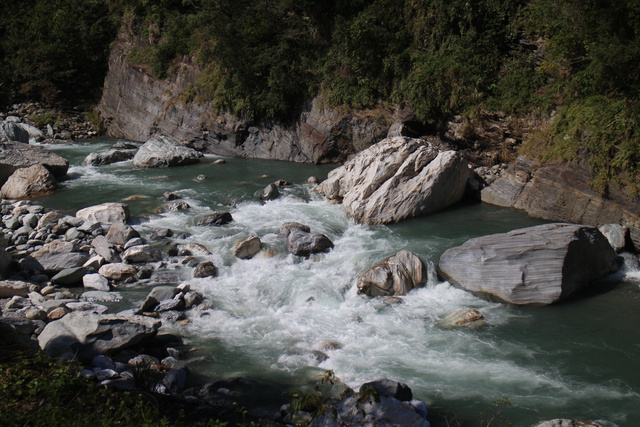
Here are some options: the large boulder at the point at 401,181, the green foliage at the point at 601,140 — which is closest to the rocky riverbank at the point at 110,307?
the large boulder at the point at 401,181

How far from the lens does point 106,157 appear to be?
2064 cm

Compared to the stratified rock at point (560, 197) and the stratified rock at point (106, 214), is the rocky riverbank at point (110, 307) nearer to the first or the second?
the stratified rock at point (106, 214)

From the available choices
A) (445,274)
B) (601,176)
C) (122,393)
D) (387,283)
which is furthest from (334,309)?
(601,176)

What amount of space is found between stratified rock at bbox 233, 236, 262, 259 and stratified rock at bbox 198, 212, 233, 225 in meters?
2.07

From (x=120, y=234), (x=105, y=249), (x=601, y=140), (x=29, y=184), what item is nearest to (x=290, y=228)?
(x=120, y=234)

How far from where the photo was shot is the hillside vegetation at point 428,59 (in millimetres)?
12664

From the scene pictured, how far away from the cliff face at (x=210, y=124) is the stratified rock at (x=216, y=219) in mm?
7626

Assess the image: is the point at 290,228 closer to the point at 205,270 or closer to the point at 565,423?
the point at 205,270

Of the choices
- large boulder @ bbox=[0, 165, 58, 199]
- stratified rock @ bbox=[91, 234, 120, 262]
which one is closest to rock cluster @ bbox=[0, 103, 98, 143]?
large boulder @ bbox=[0, 165, 58, 199]

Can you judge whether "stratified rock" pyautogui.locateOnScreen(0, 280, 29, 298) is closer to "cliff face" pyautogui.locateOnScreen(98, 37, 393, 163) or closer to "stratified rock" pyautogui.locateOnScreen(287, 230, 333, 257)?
"stratified rock" pyautogui.locateOnScreen(287, 230, 333, 257)

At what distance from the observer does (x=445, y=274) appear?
32.4 feet

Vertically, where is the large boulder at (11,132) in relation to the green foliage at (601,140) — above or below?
below

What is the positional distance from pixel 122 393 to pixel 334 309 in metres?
4.44

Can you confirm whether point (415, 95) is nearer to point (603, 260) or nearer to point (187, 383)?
point (603, 260)
